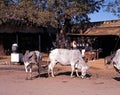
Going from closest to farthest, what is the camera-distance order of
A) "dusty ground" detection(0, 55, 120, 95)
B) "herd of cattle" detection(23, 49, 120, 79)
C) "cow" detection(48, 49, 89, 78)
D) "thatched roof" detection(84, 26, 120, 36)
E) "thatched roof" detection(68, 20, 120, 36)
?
1. "dusty ground" detection(0, 55, 120, 95)
2. "herd of cattle" detection(23, 49, 120, 79)
3. "cow" detection(48, 49, 89, 78)
4. "thatched roof" detection(84, 26, 120, 36)
5. "thatched roof" detection(68, 20, 120, 36)

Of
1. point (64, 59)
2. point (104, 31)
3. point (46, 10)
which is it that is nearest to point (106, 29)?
point (104, 31)

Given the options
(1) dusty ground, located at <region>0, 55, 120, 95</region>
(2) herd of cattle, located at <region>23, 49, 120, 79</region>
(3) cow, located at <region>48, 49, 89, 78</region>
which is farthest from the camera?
(3) cow, located at <region>48, 49, 89, 78</region>

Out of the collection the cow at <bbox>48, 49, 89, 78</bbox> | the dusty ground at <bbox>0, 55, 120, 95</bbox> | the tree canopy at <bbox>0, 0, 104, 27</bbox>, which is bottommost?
the dusty ground at <bbox>0, 55, 120, 95</bbox>

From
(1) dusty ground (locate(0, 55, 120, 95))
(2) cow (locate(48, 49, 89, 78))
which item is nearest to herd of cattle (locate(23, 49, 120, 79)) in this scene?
(2) cow (locate(48, 49, 89, 78))

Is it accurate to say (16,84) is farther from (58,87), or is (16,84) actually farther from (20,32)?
(20,32)

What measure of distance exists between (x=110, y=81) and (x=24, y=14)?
17572mm

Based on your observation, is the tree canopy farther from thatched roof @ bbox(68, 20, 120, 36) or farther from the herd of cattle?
the herd of cattle

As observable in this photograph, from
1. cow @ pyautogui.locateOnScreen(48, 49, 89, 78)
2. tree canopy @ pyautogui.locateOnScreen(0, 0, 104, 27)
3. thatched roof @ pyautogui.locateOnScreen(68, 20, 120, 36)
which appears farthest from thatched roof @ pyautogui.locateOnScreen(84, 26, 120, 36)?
cow @ pyautogui.locateOnScreen(48, 49, 89, 78)

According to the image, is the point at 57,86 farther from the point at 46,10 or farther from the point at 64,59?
the point at 46,10

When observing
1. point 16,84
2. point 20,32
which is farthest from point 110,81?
point 20,32

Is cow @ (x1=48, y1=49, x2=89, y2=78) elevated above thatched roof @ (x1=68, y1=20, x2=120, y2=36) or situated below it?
below

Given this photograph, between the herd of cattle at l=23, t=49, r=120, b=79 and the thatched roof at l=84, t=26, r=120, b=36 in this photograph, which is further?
the thatched roof at l=84, t=26, r=120, b=36

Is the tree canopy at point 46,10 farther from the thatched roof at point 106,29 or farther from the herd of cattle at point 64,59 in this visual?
the herd of cattle at point 64,59

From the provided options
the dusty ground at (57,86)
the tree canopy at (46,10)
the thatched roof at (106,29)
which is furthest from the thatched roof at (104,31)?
the dusty ground at (57,86)
